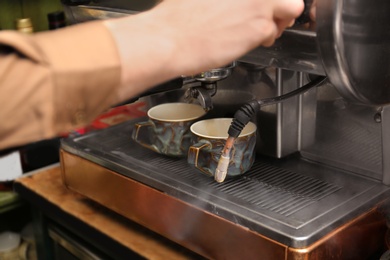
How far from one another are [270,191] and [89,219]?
0.36 m

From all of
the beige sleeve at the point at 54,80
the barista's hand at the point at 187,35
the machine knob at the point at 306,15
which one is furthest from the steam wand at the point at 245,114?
the beige sleeve at the point at 54,80

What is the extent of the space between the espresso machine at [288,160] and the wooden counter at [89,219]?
0.03 m

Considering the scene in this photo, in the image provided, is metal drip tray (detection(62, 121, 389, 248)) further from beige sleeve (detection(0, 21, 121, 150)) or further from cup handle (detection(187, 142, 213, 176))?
beige sleeve (detection(0, 21, 121, 150))

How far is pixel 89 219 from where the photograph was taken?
1020 millimetres

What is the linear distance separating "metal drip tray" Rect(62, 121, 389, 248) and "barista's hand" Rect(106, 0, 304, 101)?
0.99 ft

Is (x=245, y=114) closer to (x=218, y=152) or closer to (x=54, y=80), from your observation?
(x=218, y=152)

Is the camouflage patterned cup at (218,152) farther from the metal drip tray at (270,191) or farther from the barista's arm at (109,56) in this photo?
the barista's arm at (109,56)

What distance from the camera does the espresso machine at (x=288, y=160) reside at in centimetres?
63

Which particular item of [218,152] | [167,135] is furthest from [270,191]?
[167,135]

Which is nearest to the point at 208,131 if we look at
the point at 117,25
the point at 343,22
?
the point at 343,22

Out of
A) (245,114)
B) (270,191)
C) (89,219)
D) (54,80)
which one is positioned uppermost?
(54,80)

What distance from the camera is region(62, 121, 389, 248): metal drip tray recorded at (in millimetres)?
742

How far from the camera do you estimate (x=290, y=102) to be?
92 cm

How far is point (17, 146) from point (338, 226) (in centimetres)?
47
